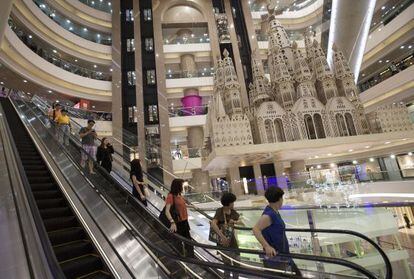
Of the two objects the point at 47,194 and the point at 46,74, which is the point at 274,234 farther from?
the point at 46,74

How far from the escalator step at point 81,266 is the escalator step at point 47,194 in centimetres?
182

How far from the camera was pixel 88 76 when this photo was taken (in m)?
19.8

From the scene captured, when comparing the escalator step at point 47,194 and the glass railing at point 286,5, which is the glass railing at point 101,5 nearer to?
the glass railing at point 286,5

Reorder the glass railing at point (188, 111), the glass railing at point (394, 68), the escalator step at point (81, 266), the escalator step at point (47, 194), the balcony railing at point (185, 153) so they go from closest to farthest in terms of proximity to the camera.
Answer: the escalator step at point (81, 266) → the escalator step at point (47, 194) → the glass railing at point (394, 68) → the balcony railing at point (185, 153) → the glass railing at point (188, 111)

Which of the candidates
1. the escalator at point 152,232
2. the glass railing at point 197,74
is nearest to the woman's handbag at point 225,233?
the escalator at point 152,232

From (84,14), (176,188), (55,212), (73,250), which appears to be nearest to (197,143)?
(84,14)

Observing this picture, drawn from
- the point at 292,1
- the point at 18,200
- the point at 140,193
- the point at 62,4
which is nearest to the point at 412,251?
the point at 140,193

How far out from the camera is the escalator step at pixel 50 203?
4.29 m

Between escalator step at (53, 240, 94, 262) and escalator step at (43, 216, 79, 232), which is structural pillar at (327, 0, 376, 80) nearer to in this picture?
escalator step at (43, 216, 79, 232)

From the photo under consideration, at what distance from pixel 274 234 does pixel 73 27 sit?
24377 millimetres

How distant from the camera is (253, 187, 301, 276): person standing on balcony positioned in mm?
2451

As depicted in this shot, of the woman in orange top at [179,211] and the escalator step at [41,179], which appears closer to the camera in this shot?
the woman in orange top at [179,211]

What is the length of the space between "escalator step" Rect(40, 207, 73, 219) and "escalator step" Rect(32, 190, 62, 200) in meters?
0.63

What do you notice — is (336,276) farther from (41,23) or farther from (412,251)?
(41,23)
